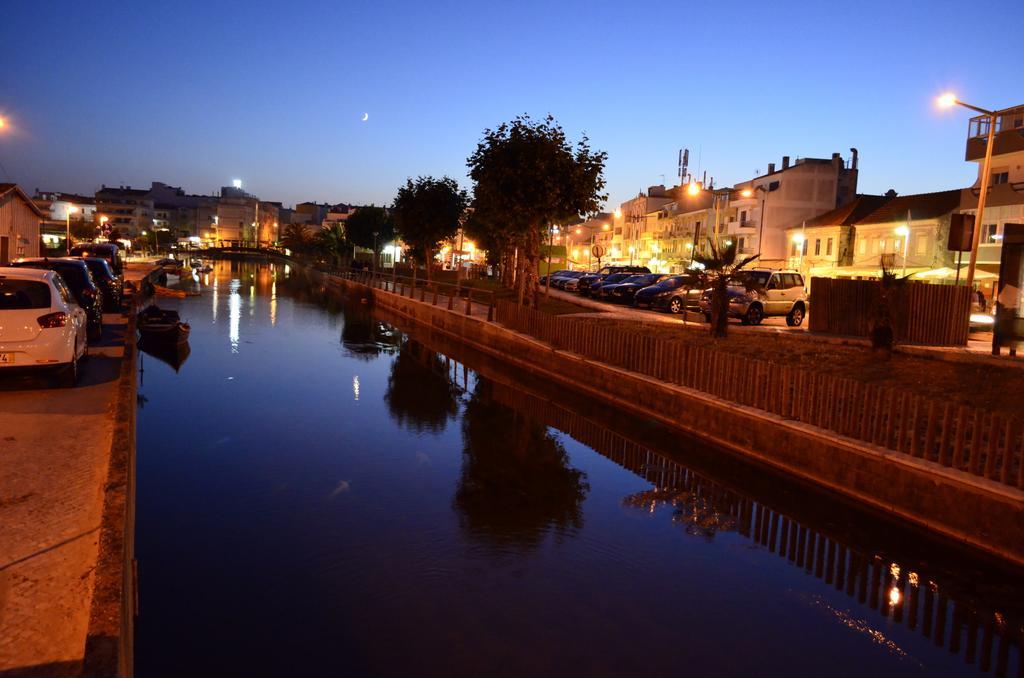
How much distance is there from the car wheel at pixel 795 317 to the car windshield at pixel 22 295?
79.2ft

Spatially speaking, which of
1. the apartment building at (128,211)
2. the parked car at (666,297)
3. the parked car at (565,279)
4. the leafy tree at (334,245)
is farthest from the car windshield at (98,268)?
the apartment building at (128,211)

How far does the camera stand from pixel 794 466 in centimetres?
1262

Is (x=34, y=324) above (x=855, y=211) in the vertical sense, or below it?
below

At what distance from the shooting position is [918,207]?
50.2 meters

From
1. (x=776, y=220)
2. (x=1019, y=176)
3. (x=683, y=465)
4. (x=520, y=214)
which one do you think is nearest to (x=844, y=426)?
(x=683, y=465)

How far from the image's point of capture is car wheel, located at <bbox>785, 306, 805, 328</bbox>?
29533 mm

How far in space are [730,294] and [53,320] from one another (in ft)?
64.5

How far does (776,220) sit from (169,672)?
66.1m

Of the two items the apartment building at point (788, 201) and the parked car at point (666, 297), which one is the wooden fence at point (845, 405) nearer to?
the parked car at point (666, 297)

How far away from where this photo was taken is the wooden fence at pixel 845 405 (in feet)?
32.3

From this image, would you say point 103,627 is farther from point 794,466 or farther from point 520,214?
point 520,214

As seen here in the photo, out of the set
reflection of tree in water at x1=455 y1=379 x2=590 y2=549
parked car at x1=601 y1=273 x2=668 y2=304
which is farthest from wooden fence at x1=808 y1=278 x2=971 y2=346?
parked car at x1=601 y1=273 x2=668 y2=304

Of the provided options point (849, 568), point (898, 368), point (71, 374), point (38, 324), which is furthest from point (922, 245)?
point (38, 324)

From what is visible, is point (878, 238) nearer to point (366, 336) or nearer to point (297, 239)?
point (366, 336)
